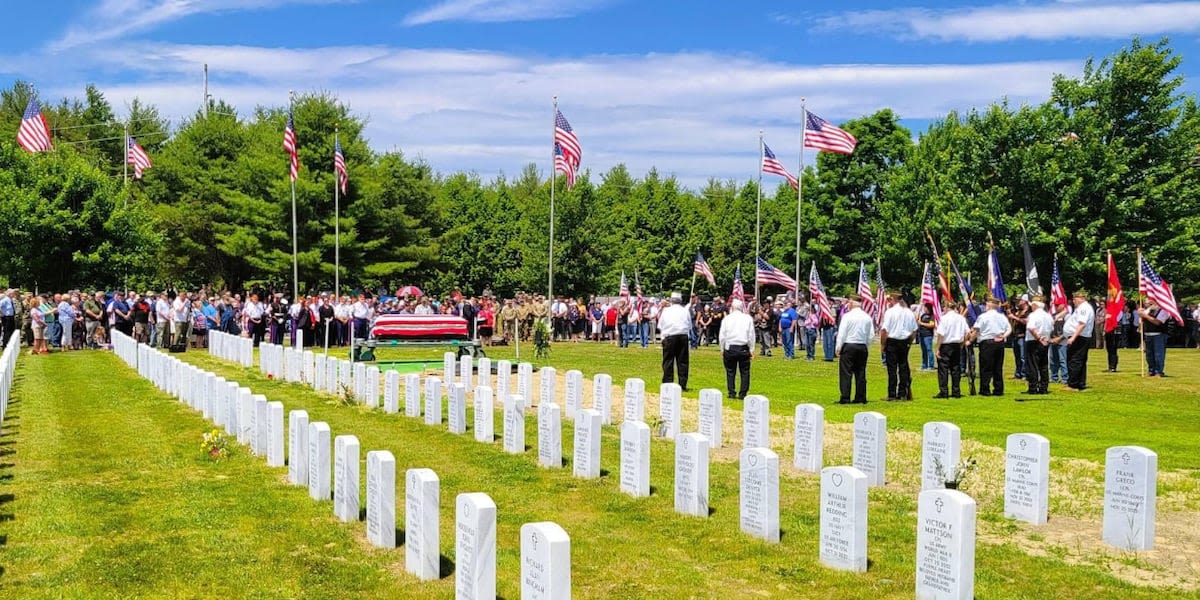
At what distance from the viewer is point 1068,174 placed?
43.9m

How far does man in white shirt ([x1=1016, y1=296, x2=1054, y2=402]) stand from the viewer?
21578 mm

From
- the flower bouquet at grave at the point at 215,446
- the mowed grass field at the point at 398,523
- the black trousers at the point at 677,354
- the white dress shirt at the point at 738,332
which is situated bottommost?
the mowed grass field at the point at 398,523

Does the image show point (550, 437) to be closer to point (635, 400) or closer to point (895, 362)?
point (635, 400)

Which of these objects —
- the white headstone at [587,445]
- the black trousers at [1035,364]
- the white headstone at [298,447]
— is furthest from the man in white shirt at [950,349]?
the white headstone at [298,447]

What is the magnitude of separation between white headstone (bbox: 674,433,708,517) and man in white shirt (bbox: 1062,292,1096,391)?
1444 centimetres

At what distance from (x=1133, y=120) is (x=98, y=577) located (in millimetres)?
45199

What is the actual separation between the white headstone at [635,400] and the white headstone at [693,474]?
5.17 metres

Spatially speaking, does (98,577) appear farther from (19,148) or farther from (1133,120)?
(19,148)

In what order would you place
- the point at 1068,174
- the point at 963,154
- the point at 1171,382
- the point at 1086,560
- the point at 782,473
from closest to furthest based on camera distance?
1. the point at 1086,560
2. the point at 782,473
3. the point at 1171,382
4. the point at 1068,174
5. the point at 963,154

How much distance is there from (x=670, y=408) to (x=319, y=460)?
5.65 m

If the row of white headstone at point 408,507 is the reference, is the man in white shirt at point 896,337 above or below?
above

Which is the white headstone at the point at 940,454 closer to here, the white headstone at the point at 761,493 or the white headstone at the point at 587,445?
the white headstone at the point at 761,493

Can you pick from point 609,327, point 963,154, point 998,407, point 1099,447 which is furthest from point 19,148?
point 1099,447

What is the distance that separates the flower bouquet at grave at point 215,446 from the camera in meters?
13.4
